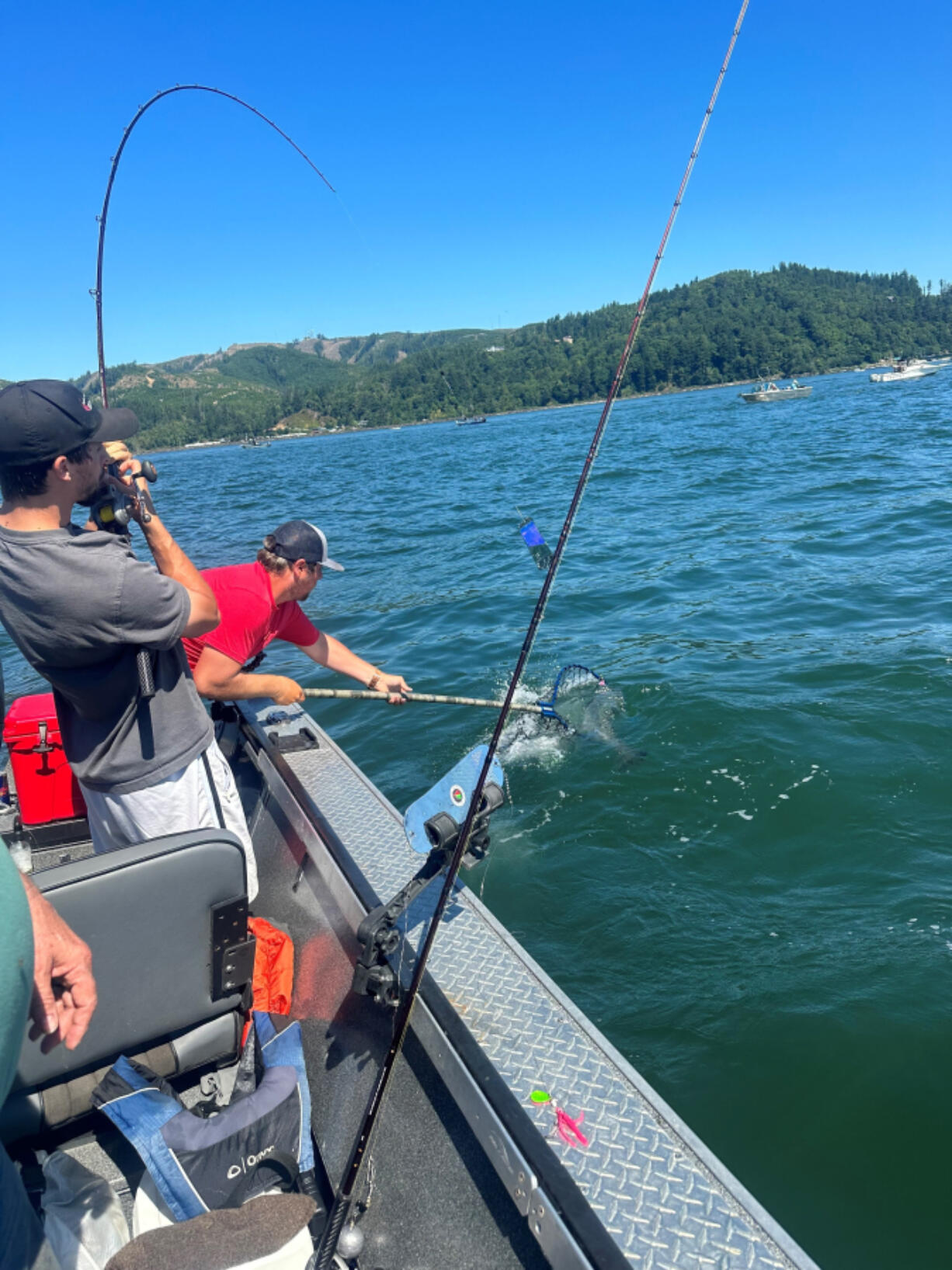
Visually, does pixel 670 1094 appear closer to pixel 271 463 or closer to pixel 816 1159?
pixel 816 1159

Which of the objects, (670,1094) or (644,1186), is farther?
(670,1094)

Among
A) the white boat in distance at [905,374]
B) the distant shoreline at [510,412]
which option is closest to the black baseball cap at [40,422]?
the white boat in distance at [905,374]

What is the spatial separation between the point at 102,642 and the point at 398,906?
1193mm

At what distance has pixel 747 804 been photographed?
566 cm

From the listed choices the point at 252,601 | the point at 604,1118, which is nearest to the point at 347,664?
the point at 252,601

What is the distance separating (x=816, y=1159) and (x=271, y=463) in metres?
65.4

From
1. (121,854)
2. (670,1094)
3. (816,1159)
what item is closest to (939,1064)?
(816,1159)

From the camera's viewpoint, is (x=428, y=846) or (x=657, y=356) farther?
(x=657, y=356)

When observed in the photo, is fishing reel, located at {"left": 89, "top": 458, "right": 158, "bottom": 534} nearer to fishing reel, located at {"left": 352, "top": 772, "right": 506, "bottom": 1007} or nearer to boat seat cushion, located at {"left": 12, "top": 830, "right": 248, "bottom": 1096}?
boat seat cushion, located at {"left": 12, "top": 830, "right": 248, "bottom": 1096}

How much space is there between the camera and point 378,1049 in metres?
2.45

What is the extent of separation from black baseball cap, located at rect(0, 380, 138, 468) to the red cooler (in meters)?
2.39

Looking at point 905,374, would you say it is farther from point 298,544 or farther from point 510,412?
Answer: point 298,544

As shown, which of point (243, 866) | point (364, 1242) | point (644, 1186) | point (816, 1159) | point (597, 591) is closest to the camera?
point (644, 1186)

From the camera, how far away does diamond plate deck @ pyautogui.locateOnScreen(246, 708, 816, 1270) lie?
5.32 ft
